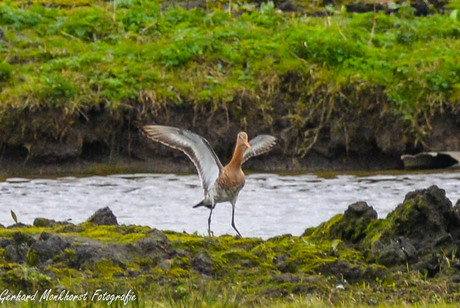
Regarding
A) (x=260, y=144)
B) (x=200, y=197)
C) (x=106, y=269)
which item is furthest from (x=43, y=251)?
(x=200, y=197)

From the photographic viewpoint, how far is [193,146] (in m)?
14.1

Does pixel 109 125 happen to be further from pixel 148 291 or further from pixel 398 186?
pixel 148 291

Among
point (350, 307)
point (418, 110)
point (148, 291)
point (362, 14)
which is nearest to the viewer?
point (350, 307)

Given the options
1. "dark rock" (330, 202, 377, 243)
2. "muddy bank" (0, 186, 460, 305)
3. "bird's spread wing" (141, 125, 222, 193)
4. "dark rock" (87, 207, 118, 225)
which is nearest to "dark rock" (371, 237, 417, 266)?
"muddy bank" (0, 186, 460, 305)

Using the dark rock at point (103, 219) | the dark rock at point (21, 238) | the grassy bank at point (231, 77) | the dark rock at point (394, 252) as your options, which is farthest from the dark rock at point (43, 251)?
the grassy bank at point (231, 77)

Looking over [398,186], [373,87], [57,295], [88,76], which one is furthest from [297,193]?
[57,295]

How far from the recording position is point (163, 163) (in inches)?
756

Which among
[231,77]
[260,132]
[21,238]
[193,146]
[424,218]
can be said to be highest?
[231,77]

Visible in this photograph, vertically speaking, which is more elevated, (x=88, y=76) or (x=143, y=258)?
(x=88, y=76)

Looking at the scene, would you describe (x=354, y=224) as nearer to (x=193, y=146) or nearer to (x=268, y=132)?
(x=193, y=146)

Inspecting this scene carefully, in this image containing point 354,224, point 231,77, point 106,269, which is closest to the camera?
point 106,269

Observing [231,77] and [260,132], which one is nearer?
[260,132]

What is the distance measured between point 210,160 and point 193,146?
17.2 inches

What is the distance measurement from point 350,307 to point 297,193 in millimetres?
9099
